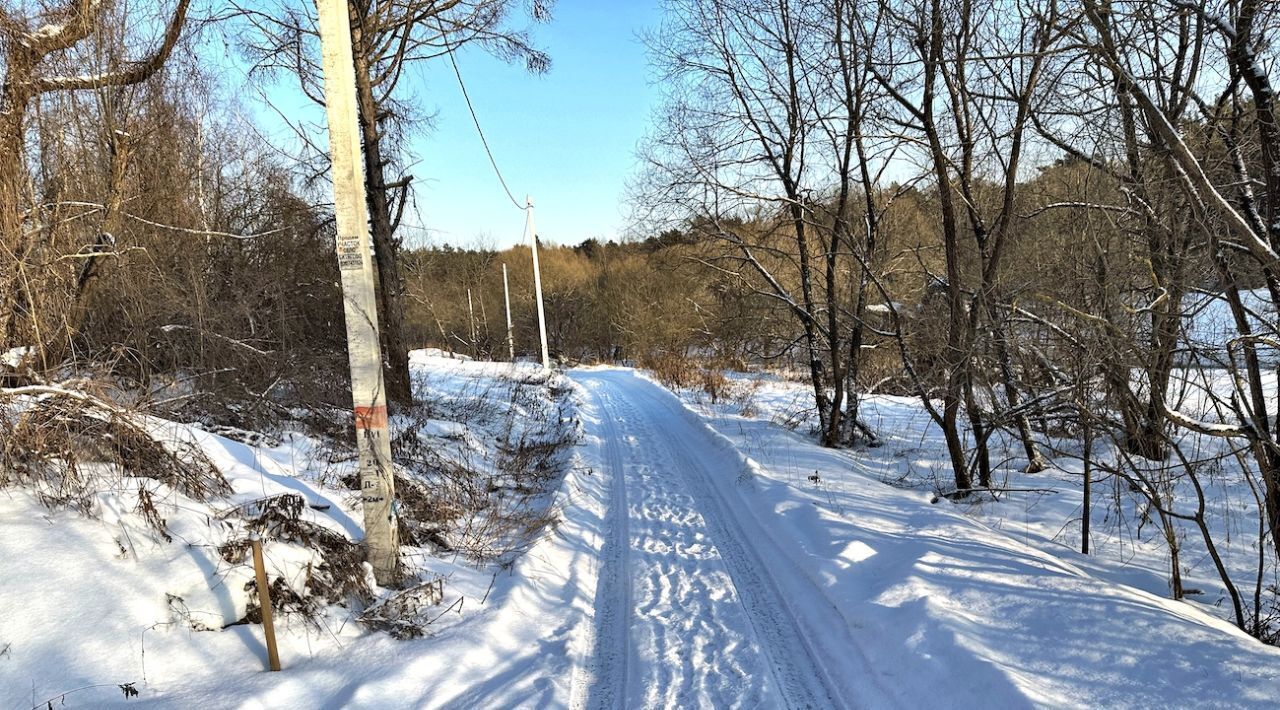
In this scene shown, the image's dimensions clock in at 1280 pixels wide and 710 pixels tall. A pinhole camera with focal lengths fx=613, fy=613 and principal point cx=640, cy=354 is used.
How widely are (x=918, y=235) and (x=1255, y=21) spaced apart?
6795 millimetres

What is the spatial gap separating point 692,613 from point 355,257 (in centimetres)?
349

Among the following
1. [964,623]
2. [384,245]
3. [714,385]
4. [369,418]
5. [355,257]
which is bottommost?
[964,623]

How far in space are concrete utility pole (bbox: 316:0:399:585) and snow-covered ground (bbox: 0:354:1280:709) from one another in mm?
709

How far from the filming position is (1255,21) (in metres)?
4.34

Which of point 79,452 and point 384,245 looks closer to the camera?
point 79,452

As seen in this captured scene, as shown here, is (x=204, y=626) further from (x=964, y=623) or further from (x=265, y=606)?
(x=964, y=623)

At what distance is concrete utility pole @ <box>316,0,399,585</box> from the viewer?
4148 millimetres

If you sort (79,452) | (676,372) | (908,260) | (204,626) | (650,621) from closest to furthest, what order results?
1. (204,626)
2. (79,452)
3. (650,621)
4. (908,260)
5. (676,372)

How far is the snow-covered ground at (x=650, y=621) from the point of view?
306cm

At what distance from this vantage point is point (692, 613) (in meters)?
4.54

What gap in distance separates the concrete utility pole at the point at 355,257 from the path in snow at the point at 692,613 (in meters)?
1.97

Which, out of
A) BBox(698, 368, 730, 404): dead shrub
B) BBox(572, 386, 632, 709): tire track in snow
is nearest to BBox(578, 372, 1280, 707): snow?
BBox(572, 386, 632, 709): tire track in snow

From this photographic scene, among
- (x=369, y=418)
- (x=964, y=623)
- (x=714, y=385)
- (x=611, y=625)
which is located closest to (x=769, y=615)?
(x=611, y=625)

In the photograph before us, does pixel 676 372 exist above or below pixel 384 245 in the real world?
below
